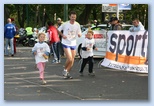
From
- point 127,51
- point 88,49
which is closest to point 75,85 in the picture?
point 88,49

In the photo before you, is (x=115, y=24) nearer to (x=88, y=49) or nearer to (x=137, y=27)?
(x=137, y=27)

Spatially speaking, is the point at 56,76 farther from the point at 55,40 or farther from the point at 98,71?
the point at 55,40

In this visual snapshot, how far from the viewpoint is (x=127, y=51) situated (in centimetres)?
1320

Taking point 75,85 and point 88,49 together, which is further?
point 88,49

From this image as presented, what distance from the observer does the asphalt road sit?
9.02m

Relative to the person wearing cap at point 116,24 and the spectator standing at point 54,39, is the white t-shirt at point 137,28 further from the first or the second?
the spectator standing at point 54,39

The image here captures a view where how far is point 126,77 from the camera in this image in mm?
11609

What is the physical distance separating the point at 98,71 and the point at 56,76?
60.5 inches

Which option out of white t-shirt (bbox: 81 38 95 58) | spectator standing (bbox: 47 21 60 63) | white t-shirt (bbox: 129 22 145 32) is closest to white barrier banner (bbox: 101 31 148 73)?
white t-shirt (bbox: 129 22 145 32)

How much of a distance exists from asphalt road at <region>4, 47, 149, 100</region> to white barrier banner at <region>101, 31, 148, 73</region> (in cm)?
30

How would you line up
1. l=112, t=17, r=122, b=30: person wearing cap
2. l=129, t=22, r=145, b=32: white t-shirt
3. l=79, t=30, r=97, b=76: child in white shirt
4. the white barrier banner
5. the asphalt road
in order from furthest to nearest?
l=112, t=17, r=122, b=30: person wearing cap, l=129, t=22, r=145, b=32: white t-shirt, the white barrier banner, l=79, t=30, r=97, b=76: child in white shirt, the asphalt road

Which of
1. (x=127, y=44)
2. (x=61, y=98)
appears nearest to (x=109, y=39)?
(x=127, y=44)

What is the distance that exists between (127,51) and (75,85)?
3380 mm

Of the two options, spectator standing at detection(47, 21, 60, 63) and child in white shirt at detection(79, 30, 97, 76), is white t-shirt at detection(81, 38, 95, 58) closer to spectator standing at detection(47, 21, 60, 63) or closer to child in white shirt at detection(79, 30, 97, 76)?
child in white shirt at detection(79, 30, 97, 76)
